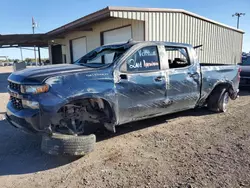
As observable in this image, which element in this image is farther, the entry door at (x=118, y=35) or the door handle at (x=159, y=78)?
the entry door at (x=118, y=35)

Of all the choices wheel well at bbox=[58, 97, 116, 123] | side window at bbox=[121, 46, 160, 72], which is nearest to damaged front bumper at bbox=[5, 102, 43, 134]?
wheel well at bbox=[58, 97, 116, 123]

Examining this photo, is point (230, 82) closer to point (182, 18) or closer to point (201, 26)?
point (182, 18)

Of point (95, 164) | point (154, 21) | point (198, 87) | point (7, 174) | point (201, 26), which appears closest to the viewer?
point (7, 174)

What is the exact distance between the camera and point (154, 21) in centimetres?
965

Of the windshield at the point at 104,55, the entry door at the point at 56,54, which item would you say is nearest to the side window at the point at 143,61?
the windshield at the point at 104,55

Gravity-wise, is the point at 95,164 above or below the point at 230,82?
below

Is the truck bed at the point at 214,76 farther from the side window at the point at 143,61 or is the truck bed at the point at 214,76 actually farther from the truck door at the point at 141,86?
the side window at the point at 143,61

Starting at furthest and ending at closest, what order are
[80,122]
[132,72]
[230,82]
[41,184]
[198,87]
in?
[230,82]
[198,87]
[132,72]
[80,122]
[41,184]

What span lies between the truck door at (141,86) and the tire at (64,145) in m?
0.94

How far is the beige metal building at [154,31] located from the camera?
31.0ft

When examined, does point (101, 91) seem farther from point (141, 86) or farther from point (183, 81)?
point (183, 81)

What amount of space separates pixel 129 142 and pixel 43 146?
A: 5.33 ft

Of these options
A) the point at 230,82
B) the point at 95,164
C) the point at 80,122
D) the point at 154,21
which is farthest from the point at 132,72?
the point at 154,21

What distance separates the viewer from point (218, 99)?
599cm
